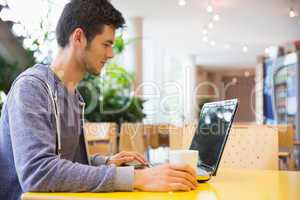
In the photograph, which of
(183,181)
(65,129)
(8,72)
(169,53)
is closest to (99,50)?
(65,129)

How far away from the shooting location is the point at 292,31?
807 cm

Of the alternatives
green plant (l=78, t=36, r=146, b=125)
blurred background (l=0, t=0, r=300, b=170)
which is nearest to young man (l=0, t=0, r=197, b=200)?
blurred background (l=0, t=0, r=300, b=170)

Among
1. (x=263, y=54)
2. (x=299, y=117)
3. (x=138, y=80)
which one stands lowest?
(x=299, y=117)

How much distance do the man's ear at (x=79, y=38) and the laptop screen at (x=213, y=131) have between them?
0.46 metres

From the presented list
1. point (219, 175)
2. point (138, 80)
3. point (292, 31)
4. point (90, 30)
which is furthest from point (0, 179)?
point (292, 31)

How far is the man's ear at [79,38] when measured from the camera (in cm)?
122

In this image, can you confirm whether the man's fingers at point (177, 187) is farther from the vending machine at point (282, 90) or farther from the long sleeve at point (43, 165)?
the vending machine at point (282, 90)

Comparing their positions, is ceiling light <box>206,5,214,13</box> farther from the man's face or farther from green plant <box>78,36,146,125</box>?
the man's face

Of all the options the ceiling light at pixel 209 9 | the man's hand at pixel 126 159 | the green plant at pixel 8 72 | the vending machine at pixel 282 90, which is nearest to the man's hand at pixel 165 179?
the man's hand at pixel 126 159

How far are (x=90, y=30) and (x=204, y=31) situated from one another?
716 cm

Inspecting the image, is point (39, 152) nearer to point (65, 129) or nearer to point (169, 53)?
point (65, 129)

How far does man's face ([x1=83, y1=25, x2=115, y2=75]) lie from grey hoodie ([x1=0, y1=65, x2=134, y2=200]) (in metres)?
0.11

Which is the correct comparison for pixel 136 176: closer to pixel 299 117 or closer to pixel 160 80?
pixel 299 117

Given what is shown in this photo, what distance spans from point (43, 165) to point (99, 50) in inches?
16.7
